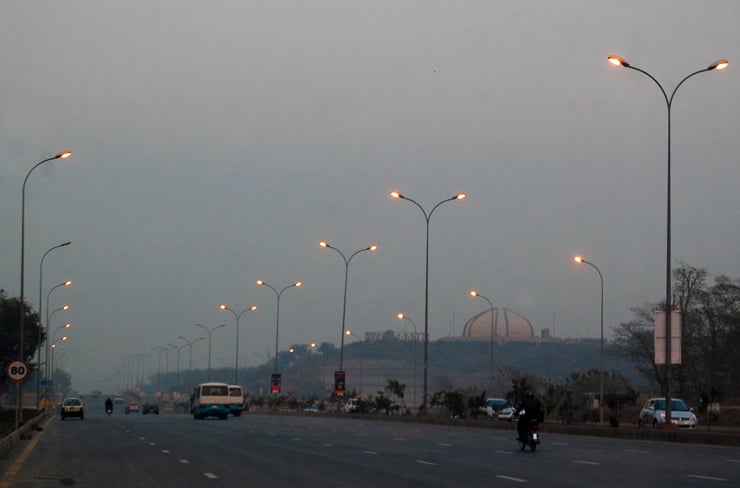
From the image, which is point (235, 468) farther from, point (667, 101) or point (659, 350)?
point (667, 101)

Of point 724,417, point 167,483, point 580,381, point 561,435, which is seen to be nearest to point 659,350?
point 561,435

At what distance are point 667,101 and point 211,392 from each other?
4105cm

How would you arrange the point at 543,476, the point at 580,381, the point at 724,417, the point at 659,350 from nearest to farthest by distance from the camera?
the point at 543,476 < the point at 659,350 < the point at 724,417 < the point at 580,381

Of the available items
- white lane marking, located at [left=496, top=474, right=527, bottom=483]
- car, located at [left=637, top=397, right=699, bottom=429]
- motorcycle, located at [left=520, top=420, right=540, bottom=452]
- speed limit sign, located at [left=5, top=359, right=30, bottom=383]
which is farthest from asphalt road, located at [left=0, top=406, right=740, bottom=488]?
car, located at [left=637, top=397, right=699, bottom=429]

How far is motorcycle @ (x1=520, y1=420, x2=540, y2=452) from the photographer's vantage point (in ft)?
96.5

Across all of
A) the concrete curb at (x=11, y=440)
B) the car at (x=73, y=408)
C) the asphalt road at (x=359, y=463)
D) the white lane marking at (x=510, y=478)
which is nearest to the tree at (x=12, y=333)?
the car at (x=73, y=408)

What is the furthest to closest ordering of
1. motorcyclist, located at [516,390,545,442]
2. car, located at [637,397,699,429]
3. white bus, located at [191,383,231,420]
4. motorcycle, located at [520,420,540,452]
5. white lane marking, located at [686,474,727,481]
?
white bus, located at [191,383,231,420]
car, located at [637,397,699,429]
motorcyclist, located at [516,390,545,442]
motorcycle, located at [520,420,540,452]
white lane marking, located at [686,474,727,481]

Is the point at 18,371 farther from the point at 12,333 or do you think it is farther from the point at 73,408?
the point at 12,333

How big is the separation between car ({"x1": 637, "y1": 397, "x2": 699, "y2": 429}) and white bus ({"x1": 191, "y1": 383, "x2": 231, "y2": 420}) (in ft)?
93.4

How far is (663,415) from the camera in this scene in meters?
49.2

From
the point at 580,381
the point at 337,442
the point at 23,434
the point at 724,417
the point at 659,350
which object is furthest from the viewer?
the point at 580,381

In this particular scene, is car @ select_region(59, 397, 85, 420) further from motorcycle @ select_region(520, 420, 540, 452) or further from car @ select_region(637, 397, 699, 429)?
motorcycle @ select_region(520, 420, 540, 452)

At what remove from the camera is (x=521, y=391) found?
65.2 meters

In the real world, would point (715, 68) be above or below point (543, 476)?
above
